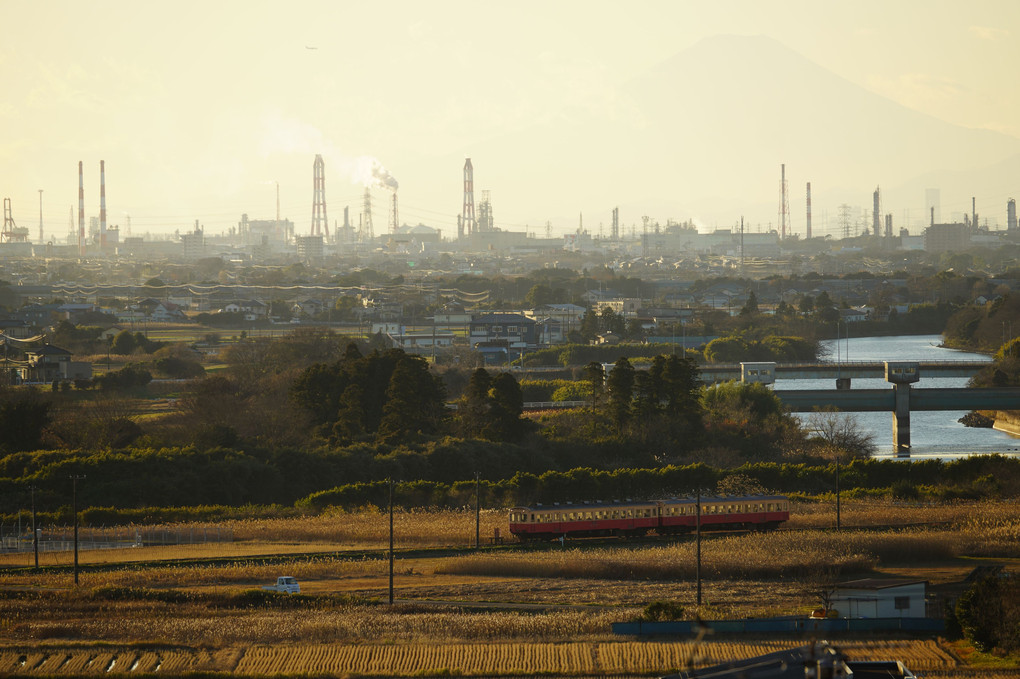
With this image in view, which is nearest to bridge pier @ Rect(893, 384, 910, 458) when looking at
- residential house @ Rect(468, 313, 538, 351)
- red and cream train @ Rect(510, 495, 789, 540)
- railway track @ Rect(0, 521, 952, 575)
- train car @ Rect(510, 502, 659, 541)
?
railway track @ Rect(0, 521, 952, 575)

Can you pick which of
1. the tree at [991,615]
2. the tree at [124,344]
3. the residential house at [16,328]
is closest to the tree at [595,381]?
the tree at [991,615]

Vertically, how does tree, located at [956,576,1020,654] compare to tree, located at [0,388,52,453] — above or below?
below

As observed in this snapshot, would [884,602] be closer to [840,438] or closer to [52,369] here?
[840,438]

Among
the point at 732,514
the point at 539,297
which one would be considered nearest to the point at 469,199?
the point at 539,297

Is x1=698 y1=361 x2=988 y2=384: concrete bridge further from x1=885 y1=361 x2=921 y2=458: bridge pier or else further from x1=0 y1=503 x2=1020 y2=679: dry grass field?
x1=0 y1=503 x2=1020 y2=679: dry grass field

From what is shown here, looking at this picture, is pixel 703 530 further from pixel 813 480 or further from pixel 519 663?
pixel 519 663

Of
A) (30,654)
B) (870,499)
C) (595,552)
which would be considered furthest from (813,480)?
(30,654)
